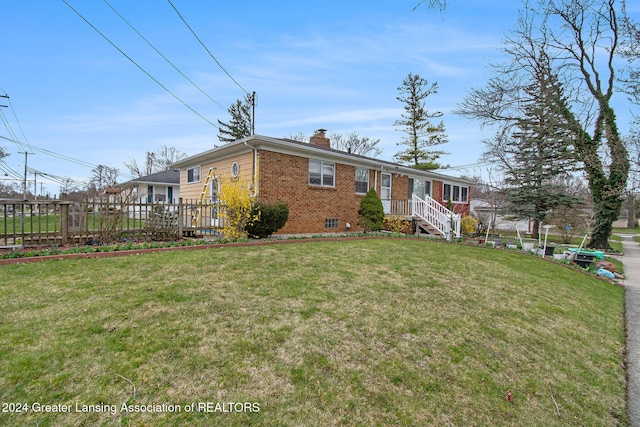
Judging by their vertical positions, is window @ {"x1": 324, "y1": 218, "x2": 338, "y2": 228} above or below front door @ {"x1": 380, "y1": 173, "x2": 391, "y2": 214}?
below

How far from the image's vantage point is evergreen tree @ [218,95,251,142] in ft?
122

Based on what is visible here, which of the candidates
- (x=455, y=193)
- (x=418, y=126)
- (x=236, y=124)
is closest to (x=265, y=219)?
(x=455, y=193)

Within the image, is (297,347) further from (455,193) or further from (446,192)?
(455,193)

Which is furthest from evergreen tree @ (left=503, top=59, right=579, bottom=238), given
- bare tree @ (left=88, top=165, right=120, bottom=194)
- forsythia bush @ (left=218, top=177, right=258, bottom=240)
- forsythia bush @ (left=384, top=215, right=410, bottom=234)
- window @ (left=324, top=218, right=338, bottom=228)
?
bare tree @ (left=88, top=165, right=120, bottom=194)

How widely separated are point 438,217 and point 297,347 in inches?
464

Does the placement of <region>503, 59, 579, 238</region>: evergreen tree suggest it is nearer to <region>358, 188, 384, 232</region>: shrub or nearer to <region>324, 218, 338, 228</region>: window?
<region>358, 188, 384, 232</region>: shrub

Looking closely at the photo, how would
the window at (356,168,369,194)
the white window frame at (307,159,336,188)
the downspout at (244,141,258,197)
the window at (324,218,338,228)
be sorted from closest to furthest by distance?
the downspout at (244,141,258,197) → the white window frame at (307,159,336,188) → the window at (324,218,338,228) → the window at (356,168,369,194)

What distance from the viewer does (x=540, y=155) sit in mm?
18453

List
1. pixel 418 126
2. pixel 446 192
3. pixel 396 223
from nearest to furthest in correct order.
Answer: pixel 396 223 < pixel 446 192 < pixel 418 126

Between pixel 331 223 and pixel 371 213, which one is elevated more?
pixel 371 213

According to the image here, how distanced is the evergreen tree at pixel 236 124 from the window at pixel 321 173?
26.9 meters

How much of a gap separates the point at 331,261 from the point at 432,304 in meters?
A: 2.33

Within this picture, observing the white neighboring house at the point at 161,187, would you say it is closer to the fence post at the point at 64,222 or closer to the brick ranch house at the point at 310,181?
the brick ranch house at the point at 310,181

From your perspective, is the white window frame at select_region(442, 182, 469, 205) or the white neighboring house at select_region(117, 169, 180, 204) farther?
the white neighboring house at select_region(117, 169, 180, 204)
